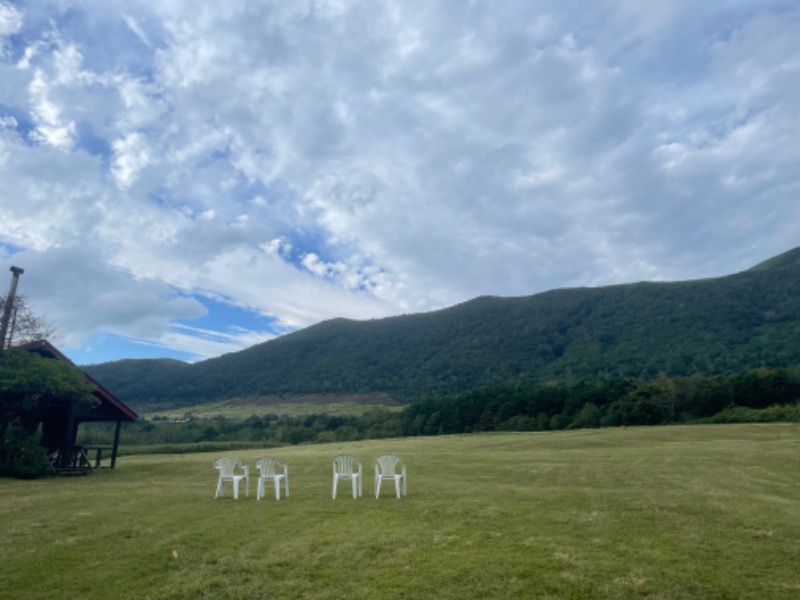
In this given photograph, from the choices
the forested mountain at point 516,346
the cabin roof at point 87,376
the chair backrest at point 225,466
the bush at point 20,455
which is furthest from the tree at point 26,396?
the forested mountain at point 516,346

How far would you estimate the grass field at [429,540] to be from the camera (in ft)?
17.6

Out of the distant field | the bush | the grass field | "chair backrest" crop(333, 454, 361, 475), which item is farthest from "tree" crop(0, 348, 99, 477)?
the distant field

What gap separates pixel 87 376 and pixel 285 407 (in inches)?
2273

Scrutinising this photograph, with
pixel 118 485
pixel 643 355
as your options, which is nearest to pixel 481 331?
pixel 643 355

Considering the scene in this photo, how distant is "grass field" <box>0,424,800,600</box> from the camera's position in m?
5.38

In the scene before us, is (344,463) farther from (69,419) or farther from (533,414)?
(533,414)

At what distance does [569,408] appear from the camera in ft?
167

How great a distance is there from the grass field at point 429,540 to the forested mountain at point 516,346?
62638 mm

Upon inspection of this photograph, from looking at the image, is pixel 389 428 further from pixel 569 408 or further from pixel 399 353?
pixel 399 353

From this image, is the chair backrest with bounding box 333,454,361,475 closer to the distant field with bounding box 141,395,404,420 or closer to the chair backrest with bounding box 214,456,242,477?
the chair backrest with bounding box 214,456,242,477

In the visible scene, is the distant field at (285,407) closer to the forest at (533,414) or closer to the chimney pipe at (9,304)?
the forest at (533,414)

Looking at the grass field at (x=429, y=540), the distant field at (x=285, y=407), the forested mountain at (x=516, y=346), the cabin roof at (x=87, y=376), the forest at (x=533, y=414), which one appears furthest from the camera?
the forested mountain at (x=516, y=346)

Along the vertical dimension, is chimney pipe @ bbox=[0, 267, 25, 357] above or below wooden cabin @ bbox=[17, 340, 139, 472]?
above

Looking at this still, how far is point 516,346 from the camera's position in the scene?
3403 inches
